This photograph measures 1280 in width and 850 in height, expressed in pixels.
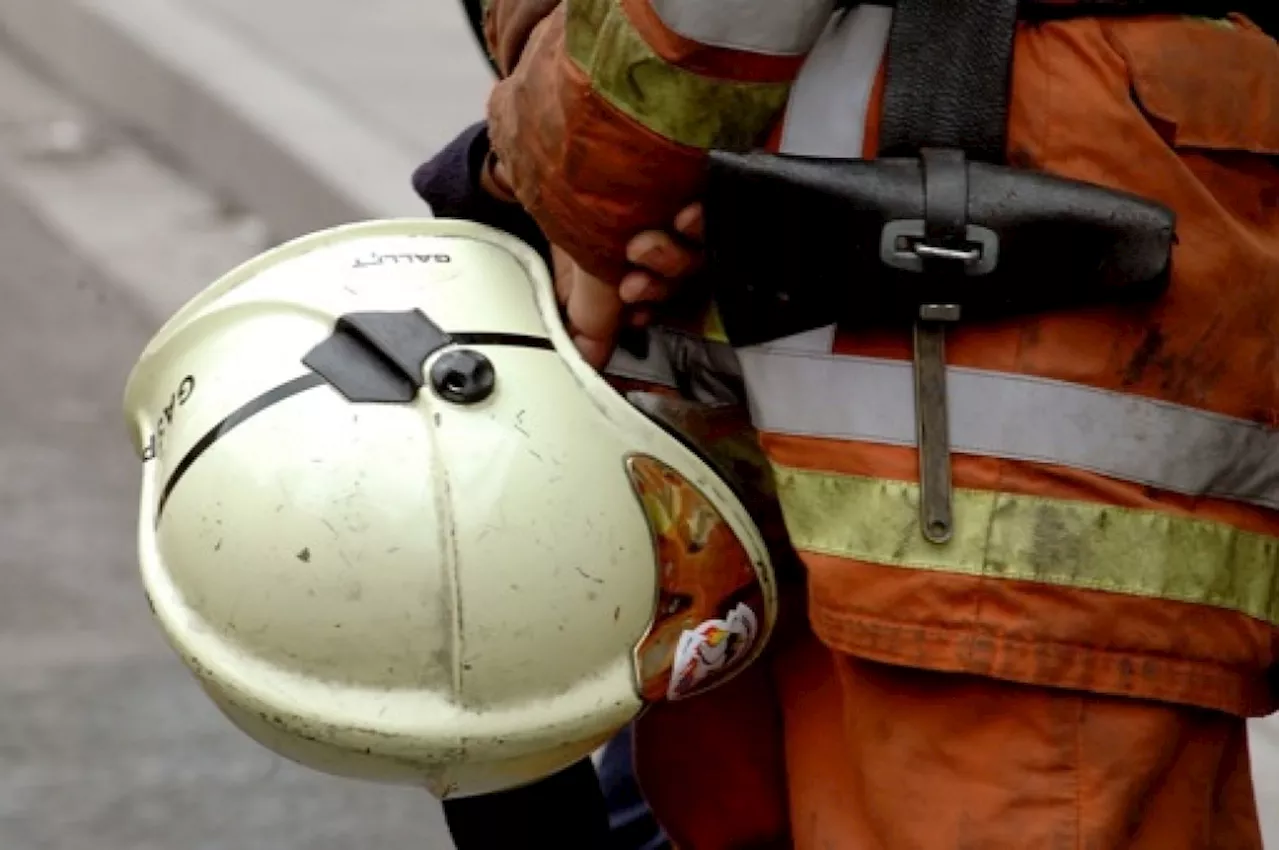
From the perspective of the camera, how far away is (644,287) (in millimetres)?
1961

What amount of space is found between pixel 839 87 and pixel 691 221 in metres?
0.17

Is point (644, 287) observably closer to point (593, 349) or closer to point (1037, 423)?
point (593, 349)

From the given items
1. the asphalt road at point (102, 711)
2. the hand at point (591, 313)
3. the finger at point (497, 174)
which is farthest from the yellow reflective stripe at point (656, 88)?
the asphalt road at point (102, 711)

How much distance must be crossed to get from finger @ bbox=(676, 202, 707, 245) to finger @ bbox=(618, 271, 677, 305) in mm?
61

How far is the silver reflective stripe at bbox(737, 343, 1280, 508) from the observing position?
1798 millimetres

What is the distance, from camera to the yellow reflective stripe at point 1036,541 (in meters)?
1.79

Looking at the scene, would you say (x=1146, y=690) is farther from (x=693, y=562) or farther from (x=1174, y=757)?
(x=693, y=562)

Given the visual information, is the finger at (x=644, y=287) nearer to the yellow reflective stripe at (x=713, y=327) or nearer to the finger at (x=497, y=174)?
the yellow reflective stripe at (x=713, y=327)

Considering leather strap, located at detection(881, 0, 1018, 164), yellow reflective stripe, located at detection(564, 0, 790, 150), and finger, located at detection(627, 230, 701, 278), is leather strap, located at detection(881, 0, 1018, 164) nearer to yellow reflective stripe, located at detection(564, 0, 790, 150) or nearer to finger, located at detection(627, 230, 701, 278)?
yellow reflective stripe, located at detection(564, 0, 790, 150)

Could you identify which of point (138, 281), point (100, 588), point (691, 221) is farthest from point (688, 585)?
point (138, 281)

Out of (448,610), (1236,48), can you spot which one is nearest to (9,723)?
(448,610)

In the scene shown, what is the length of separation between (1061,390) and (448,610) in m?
0.54

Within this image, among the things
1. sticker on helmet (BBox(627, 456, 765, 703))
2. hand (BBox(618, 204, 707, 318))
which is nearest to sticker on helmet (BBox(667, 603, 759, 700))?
sticker on helmet (BBox(627, 456, 765, 703))

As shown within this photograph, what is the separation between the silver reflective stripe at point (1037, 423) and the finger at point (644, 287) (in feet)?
0.40
